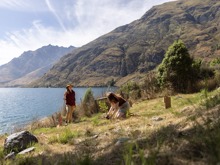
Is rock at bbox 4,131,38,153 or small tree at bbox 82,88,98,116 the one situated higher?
small tree at bbox 82,88,98,116

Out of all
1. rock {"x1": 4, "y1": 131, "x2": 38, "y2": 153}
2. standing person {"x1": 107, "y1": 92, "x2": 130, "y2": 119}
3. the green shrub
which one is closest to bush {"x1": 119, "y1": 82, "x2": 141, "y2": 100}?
the green shrub

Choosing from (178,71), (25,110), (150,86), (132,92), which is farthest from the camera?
(25,110)

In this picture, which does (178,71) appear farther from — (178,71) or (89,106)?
(89,106)

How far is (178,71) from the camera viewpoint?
1783 cm

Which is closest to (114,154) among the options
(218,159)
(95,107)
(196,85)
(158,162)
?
(158,162)

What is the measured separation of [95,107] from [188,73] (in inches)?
237

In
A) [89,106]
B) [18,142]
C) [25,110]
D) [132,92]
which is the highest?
[132,92]

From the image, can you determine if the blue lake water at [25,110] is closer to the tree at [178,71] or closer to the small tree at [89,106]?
the small tree at [89,106]

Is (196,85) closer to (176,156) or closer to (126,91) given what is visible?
(126,91)

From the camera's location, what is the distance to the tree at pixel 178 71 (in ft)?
57.8

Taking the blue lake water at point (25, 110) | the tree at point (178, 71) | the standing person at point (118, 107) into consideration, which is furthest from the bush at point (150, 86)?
the standing person at point (118, 107)

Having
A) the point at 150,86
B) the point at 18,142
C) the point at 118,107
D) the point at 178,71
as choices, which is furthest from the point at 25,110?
the point at 18,142

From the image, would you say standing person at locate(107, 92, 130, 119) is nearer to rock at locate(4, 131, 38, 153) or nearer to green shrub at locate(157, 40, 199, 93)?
rock at locate(4, 131, 38, 153)

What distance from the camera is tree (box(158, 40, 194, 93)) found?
1761cm
